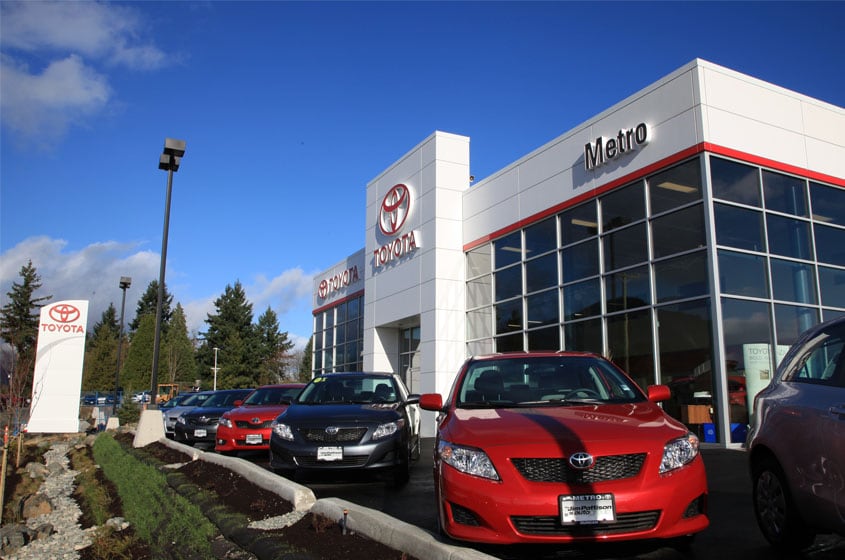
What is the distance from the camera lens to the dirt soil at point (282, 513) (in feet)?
16.5

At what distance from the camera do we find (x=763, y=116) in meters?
14.1

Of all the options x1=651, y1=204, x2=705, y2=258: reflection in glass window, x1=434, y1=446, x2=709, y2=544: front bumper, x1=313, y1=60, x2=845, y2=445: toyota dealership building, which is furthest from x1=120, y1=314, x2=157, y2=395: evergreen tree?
x1=434, y1=446, x2=709, y2=544: front bumper

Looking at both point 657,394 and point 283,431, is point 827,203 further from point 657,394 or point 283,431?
point 283,431

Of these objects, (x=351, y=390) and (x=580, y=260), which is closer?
(x=351, y=390)

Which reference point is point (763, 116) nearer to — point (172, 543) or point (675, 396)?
point (675, 396)

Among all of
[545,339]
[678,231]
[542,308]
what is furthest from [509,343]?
[678,231]

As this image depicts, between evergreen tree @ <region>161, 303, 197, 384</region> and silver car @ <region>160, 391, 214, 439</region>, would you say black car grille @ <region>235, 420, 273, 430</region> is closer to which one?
silver car @ <region>160, 391, 214, 439</region>

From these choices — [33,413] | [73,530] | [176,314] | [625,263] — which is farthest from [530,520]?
[176,314]

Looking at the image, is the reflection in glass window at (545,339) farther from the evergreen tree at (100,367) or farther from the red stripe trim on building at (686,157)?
the evergreen tree at (100,367)

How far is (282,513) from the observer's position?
6609mm

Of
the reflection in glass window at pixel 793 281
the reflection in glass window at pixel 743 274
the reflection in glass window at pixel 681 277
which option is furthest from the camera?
the reflection in glass window at pixel 793 281

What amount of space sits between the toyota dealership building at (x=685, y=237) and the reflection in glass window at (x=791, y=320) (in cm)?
3

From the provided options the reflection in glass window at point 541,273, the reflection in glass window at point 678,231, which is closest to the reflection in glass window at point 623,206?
the reflection in glass window at point 678,231

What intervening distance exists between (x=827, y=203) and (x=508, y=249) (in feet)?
25.9
